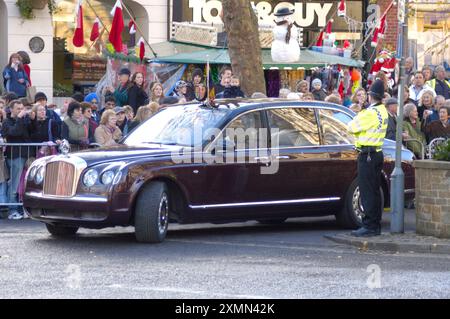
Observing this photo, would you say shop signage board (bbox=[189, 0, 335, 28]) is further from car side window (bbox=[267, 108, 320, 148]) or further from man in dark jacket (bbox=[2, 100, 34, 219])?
car side window (bbox=[267, 108, 320, 148])

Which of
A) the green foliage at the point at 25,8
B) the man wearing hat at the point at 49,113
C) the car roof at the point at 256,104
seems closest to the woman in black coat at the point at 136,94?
the man wearing hat at the point at 49,113

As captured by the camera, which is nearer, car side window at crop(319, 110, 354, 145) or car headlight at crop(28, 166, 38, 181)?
car headlight at crop(28, 166, 38, 181)

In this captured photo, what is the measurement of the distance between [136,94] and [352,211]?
6.46 meters

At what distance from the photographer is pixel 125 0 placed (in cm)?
2855

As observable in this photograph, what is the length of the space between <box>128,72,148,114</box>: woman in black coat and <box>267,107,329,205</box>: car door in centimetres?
585

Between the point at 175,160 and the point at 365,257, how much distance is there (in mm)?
2526

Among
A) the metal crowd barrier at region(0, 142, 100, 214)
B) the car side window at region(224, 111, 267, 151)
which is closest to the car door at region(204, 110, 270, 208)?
the car side window at region(224, 111, 267, 151)

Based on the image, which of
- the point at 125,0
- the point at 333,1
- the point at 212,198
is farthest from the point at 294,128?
the point at 333,1

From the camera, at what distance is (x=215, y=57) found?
76.2ft

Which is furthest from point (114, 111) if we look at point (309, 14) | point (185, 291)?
point (309, 14)

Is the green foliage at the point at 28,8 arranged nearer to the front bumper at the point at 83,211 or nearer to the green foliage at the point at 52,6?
the green foliage at the point at 52,6

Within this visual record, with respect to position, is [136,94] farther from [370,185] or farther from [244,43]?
[370,185]

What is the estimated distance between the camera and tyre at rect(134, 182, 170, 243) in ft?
42.7

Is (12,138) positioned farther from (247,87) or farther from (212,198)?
(247,87)
